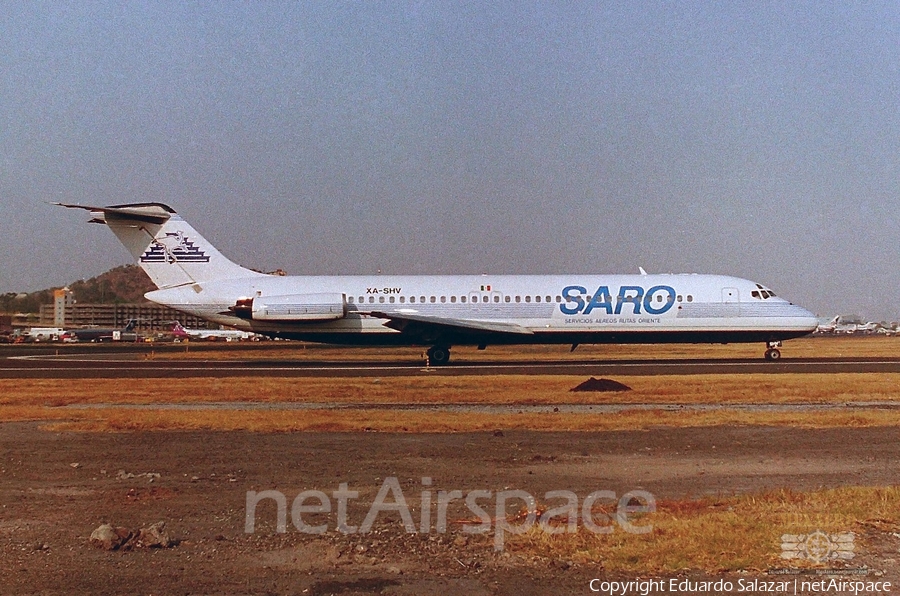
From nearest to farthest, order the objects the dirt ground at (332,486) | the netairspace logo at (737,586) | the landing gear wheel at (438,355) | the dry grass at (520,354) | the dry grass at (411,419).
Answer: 1. the netairspace logo at (737,586)
2. the dirt ground at (332,486)
3. the dry grass at (411,419)
4. the landing gear wheel at (438,355)
5. the dry grass at (520,354)

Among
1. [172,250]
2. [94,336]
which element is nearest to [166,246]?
[172,250]

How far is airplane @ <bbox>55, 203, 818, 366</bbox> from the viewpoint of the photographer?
34500 mm

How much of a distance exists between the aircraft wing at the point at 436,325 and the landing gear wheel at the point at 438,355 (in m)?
1.04

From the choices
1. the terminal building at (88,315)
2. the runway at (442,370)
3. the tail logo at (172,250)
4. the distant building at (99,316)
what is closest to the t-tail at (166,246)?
the tail logo at (172,250)

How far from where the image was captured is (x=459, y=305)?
115ft

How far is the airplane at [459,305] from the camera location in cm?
3450

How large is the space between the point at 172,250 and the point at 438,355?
12.7 m

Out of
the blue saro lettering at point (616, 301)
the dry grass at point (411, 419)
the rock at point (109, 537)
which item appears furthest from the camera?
the blue saro lettering at point (616, 301)

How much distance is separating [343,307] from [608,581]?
2915 cm

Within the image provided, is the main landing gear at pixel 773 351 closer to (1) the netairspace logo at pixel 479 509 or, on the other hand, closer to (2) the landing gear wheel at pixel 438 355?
(2) the landing gear wheel at pixel 438 355

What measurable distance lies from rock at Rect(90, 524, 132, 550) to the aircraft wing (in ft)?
87.4

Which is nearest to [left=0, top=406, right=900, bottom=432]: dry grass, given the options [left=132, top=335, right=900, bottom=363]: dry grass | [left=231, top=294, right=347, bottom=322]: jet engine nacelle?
[left=231, top=294, right=347, bottom=322]: jet engine nacelle

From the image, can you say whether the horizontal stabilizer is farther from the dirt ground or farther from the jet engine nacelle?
the dirt ground

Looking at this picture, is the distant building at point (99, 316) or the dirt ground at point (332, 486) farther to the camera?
the distant building at point (99, 316)
